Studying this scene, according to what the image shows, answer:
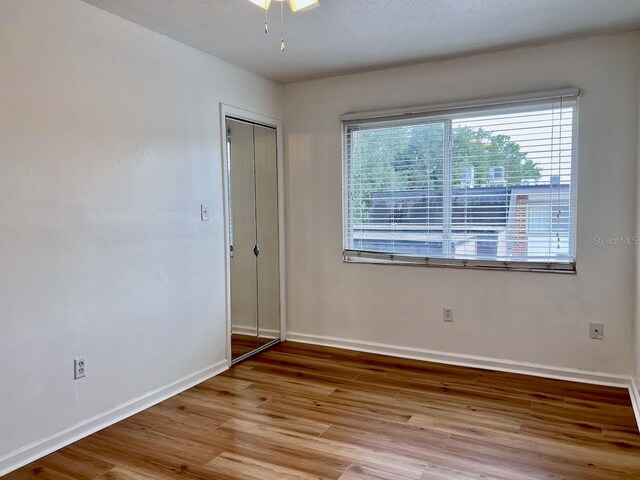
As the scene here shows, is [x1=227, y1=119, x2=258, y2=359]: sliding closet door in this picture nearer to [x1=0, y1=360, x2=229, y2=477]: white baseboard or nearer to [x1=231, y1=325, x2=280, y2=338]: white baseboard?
[x1=231, y1=325, x2=280, y2=338]: white baseboard

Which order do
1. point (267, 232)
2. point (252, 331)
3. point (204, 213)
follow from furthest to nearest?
point (267, 232)
point (252, 331)
point (204, 213)

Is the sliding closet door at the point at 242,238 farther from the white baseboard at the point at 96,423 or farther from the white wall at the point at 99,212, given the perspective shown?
the white baseboard at the point at 96,423

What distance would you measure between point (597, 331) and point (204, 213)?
9.33 ft

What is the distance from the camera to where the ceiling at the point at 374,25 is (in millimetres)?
2652

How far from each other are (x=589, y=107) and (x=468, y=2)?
47.5 inches

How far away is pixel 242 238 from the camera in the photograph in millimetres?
3883

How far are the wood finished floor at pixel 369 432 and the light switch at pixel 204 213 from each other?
117 centimetres

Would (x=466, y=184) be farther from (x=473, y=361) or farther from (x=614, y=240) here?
(x=473, y=361)

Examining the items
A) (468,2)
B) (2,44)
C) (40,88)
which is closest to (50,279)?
(40,88)

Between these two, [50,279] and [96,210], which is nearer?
[50,279]

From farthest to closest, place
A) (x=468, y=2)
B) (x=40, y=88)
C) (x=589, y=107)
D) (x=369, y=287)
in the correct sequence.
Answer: (x=369, y=287) < (x=589, y=107) < (x=468, y=2) < (x=40, y=88)

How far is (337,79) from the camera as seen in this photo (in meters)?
4.07

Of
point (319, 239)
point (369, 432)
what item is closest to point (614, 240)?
point (369, 432)

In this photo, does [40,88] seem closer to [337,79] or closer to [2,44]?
[2,44]
